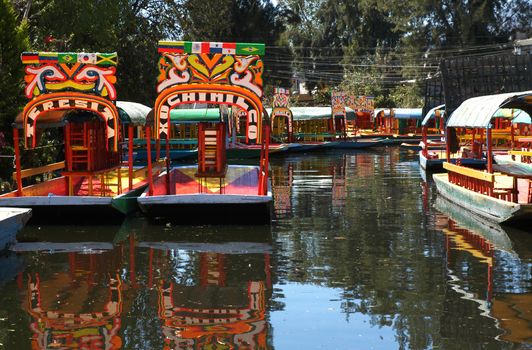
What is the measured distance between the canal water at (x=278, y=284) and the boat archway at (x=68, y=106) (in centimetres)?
198

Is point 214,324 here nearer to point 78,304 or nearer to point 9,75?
point 78,304

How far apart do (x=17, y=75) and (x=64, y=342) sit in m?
14.3

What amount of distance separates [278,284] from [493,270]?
3.24 metres

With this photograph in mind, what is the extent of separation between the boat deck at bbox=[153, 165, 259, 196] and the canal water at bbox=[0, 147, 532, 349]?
1.65 meters

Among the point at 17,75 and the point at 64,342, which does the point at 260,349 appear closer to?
the point at 64,342

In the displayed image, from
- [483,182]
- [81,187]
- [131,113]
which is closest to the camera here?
[483,182]

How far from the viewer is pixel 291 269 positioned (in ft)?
44.0

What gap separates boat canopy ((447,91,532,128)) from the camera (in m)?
17.7

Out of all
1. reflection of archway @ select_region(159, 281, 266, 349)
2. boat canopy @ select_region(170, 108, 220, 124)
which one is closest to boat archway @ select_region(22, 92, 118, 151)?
reflection of archway @ select_region(159, 281, 266, 349)

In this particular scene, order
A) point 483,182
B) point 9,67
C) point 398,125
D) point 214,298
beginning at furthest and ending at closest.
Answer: point 398,125, point 9,67, point 483,182, point 214,298

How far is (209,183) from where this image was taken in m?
21.6

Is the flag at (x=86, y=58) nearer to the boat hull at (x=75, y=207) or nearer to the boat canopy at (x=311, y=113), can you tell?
the boat hull at (x=75, y=207)

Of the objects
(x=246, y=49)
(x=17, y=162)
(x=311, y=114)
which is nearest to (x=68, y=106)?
(x=17, y=162)

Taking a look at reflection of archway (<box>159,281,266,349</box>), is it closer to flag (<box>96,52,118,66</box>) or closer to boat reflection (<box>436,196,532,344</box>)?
boat reflection (<box>436,196,532,344</box>)
